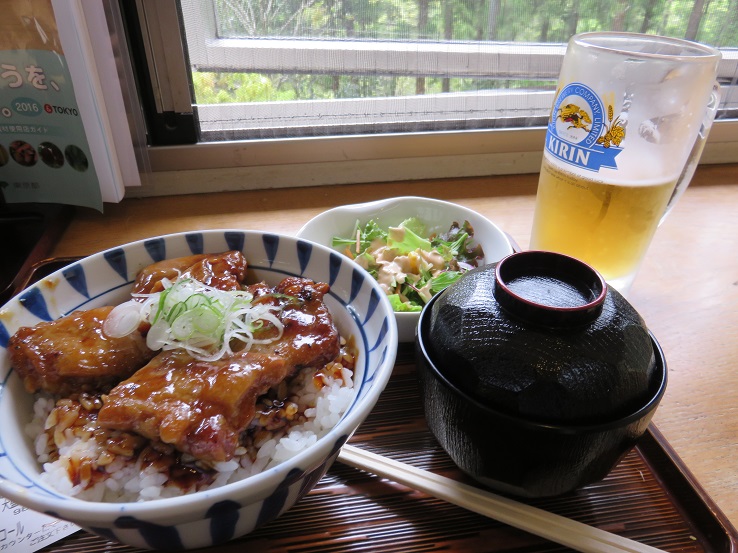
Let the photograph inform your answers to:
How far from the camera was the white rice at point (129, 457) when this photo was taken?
2.42ft

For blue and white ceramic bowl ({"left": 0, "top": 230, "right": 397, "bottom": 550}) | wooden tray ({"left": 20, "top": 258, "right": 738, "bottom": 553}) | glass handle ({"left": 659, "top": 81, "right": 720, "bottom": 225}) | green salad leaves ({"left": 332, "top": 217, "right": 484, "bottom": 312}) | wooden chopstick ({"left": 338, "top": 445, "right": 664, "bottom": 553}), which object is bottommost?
wooden tray ({"left": 20, "top": 258, "right": 738, "bottom": 553})

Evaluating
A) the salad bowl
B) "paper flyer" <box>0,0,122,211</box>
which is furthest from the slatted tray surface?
"paper flyer" <box>0,0,122,211</box>

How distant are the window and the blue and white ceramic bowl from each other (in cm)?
91

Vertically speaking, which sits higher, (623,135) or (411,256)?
(623,135)

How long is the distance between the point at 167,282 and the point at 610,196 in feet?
3.26

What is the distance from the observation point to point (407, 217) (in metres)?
1.65

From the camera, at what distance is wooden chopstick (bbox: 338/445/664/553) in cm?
77

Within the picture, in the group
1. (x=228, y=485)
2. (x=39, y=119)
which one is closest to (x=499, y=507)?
(x=228, y=485)

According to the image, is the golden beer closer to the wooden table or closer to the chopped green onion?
the wooden table

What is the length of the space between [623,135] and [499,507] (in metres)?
0.83

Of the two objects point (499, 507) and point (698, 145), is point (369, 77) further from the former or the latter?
point (499, 507)

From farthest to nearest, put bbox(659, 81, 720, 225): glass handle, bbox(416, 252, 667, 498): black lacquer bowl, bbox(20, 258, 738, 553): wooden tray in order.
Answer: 1. bbox(659, 81, 720, 225): glass handle
2. bbox(20, 258, 738, 553): wooden tray
3. bbox(416, 252, 667, 498): black lacquer bowl

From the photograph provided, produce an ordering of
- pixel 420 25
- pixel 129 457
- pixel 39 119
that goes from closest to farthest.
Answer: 1. pixel 129 457
2. pixel 39 119
3. pixel 420 25

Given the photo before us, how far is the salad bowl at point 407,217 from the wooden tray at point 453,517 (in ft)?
2.09
